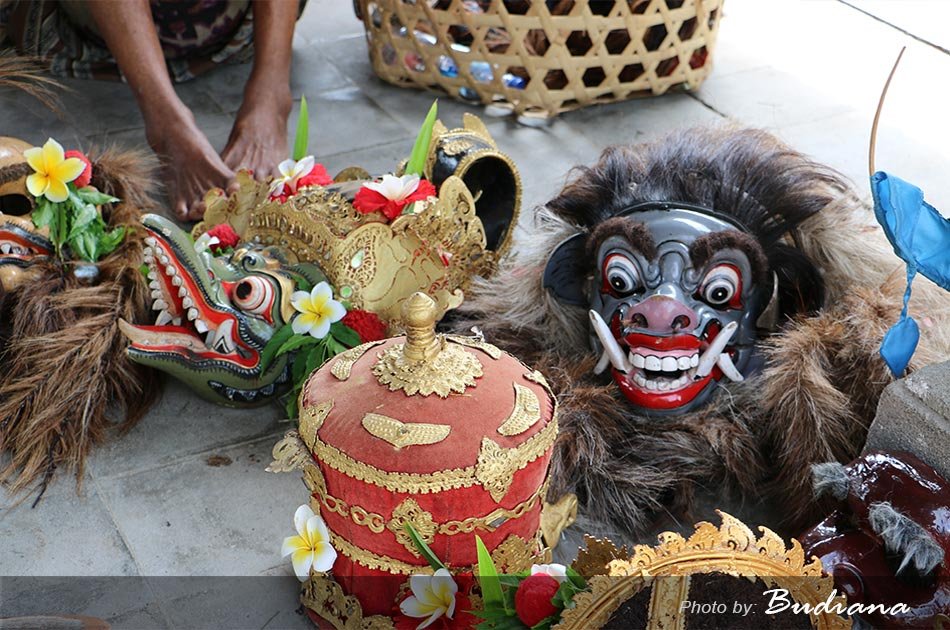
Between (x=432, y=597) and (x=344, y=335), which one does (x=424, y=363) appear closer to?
(x=432, y=597)

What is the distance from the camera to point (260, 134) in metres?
2.88

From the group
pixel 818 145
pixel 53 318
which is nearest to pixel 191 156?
pixel 53 318

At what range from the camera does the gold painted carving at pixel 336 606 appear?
61.7 inches

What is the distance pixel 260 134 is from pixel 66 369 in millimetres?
1070

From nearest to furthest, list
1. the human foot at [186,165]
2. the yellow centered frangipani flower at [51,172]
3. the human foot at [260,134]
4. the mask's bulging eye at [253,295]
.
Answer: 1. the mask's bulging eye at [253,295]
2. the yellow centered frangipani flower at [51,172]
3. the human foot at [186,165]
4. the human foot at [260,134]

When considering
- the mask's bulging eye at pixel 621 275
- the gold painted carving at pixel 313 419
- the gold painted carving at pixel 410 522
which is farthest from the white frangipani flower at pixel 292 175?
the gold painted carving at pixel 410 522

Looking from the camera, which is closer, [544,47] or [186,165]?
[186,165]

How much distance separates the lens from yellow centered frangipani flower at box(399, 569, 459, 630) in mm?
1476

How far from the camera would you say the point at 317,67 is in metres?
3.62

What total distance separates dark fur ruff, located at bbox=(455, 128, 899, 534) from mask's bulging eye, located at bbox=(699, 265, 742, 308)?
0.35 feet

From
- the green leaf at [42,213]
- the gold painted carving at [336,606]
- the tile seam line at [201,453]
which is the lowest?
the tile seam line at [201,453]

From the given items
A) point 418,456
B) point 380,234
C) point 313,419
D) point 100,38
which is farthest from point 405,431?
point 100,38

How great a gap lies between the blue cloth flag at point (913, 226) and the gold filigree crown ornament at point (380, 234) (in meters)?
0.70

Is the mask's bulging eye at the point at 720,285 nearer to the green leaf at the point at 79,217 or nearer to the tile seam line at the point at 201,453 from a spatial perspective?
the tile seam line at the point at 201,453
